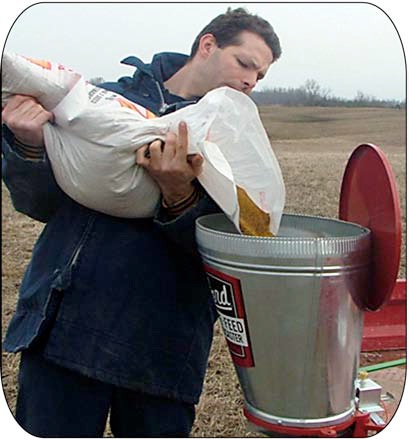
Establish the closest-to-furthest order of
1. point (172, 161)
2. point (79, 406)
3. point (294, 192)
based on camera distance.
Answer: point (172, 161) → point (79, 406) → point (294, 192)

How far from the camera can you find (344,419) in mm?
817

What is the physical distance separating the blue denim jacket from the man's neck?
0.65 feet

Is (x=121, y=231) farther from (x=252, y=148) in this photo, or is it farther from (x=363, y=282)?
(x=363, y=282)

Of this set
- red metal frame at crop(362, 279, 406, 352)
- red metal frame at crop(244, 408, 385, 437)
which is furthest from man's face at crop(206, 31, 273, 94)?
red metal frame at crop(362, 279, 406, 352)

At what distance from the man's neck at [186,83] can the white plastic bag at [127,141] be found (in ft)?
0.35

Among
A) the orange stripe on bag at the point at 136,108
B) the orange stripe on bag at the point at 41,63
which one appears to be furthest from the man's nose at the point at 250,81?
the orange stripe on bag at the point at 41,63

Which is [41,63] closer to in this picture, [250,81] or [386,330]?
[250,81]

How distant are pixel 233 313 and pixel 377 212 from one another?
23 centimetres

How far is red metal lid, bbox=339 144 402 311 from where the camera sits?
2.47 ft

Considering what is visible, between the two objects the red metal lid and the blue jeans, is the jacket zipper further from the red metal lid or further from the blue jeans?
the red metal lid

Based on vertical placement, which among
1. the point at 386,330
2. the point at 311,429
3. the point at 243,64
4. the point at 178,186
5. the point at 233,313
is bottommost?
the point at 386,330

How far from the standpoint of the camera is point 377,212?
2.63 ft

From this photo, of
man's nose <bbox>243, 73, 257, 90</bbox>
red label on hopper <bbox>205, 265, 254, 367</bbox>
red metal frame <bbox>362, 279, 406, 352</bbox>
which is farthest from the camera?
red metal frame <bbox>362, 279, 406, 352</bbox>

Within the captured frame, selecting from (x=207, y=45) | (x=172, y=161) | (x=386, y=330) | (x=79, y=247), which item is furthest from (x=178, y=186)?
(x=386, y=330)
